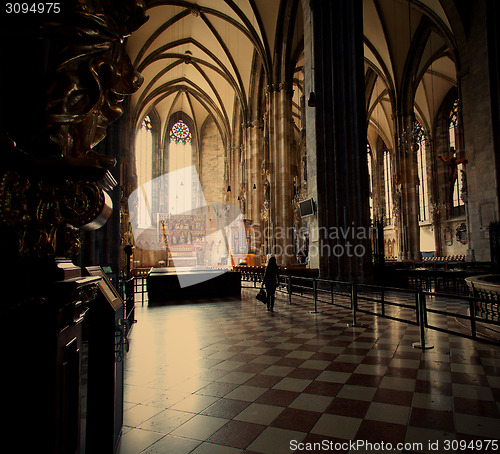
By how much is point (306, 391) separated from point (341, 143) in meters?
10.9

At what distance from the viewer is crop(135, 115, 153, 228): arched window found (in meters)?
37.4

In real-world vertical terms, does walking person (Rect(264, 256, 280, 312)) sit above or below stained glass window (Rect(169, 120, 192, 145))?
below

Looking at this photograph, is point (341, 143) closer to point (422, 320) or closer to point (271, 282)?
point (271, 282)

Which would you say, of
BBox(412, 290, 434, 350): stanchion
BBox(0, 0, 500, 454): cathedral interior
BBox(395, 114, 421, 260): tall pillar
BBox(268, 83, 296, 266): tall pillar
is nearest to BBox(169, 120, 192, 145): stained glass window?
BBox(0, 0, 500, 454): cathedral interior

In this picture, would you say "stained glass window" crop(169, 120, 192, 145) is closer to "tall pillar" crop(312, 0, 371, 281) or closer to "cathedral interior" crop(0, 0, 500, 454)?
"cathedral interior" crop(0, 0, 500, 454)

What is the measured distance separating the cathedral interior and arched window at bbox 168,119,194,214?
1734 cm

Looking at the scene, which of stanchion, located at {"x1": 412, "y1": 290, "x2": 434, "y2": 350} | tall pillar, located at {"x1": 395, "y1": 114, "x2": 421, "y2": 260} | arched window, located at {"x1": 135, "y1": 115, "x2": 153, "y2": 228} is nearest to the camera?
stanchion, located at {"x1": 412, "y1": 290, "x2": 434, "y2": 350}

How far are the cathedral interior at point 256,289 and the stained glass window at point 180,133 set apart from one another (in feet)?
56.2

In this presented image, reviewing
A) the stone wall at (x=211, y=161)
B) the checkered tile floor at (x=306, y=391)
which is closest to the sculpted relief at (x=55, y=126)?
the checkered tile floor at (x=306, y=391)

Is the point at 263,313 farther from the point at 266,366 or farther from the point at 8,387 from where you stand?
the point at 8,387

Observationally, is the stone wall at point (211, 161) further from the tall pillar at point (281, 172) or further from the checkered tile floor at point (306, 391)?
the checkered tile floor at point (306, 391)

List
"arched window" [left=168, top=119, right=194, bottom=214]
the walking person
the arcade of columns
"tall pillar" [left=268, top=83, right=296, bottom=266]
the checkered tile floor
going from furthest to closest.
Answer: "arched window" [left=168, top=119, right=194, bottom=214] → "tall pillar" [left=268, top=83, right=296, bottom=266] → the arcade of columns → the walking person → the checkered tile floor

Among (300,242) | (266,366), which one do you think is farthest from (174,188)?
(266,366)

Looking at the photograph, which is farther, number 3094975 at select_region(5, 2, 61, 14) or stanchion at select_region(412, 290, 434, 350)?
stanchion at select_region(412, 290, 434, 350)
